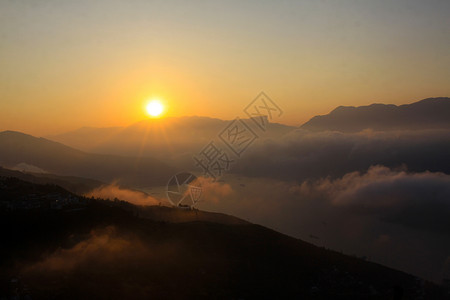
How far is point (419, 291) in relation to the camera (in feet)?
183

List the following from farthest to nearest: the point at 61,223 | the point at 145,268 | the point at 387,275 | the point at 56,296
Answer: the point at 387,275 < the point at 61,223 < the point at 145,268 < the point at 56,296

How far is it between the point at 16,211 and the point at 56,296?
25.4m

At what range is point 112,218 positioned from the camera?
56.6 metres

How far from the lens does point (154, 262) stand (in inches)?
1716

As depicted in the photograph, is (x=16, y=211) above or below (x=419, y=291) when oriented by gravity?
above

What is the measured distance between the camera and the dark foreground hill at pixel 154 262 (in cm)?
3522

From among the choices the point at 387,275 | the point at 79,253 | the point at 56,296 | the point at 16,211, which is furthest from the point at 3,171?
the point at 387,275

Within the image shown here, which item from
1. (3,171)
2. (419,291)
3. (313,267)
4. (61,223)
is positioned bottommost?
(419,291)

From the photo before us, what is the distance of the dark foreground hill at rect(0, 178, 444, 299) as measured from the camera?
35.2 meters

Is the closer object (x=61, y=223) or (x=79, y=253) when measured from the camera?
(x=79, y=253)

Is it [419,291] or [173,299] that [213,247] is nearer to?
[173,299]

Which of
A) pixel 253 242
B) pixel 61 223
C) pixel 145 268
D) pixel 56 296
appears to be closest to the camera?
pixel 56 296

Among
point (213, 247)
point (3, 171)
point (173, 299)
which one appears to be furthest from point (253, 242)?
point (3, 171)

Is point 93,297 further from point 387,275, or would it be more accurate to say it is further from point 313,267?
point 387,275
